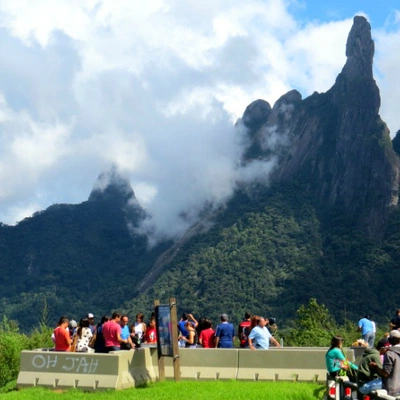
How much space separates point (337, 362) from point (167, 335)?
4.26 m

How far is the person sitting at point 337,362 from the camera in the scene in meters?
14.3

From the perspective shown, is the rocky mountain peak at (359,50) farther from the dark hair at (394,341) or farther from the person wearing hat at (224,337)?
the dark hair at (394,341)

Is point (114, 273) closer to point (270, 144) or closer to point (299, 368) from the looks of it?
point (270, 144)

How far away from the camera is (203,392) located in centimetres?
1566

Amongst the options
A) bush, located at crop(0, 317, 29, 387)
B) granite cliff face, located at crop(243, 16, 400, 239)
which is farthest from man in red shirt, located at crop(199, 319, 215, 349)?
granite cliff face, located at crop(243, 16, 400, 239)

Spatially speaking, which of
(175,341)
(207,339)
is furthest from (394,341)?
(207,339)

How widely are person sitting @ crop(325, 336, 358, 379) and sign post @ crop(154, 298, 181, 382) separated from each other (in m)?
3.82

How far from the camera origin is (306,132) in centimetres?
13700

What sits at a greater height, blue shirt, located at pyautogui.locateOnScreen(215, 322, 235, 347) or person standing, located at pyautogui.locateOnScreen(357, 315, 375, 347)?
person standing, located at pyautogui.locateOnScreen(357, 315, 375, 347)

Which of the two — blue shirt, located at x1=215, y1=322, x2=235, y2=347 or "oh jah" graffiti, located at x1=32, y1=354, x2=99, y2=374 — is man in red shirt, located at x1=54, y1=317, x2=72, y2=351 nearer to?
"oh jah" graffiti, located at x1=32, y1=354, x2=99, y2=374

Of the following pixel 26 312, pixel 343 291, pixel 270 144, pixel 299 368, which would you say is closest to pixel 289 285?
pixel 343 291

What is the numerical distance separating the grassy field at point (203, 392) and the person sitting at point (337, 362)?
2.27 feet

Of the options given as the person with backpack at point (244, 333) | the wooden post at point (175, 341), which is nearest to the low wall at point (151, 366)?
the wooden post at point (175, 341)

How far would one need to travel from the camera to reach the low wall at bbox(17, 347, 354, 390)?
55.6 ft
